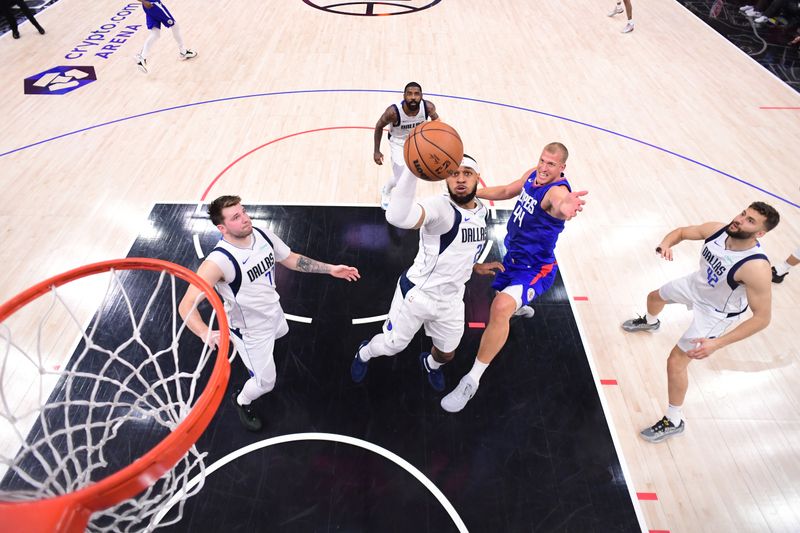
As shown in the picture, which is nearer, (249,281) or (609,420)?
(249,281)

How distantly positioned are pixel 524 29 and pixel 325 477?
33.8 ft

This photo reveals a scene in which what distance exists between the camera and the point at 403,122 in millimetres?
5066

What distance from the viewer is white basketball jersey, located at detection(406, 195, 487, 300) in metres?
3.01

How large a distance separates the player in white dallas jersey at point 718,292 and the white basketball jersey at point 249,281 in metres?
3.04

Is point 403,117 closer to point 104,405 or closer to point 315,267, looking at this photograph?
point 315,267

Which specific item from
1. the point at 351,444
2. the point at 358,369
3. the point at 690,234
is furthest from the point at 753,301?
the point at 351,444

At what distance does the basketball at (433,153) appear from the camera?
2.56 m

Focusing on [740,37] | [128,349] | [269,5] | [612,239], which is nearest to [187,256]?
[128,349]

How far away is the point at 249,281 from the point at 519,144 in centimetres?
512

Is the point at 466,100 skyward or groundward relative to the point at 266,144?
skyward

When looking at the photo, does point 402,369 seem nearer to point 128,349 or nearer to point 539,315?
point 539,315

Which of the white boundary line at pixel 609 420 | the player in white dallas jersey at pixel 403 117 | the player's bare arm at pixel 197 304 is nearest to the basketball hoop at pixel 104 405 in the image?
the player's bare arm at pixel 197 304

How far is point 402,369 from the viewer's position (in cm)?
407

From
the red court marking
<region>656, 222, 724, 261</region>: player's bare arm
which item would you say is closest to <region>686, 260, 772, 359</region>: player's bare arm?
<region>656, 222, 724, 261</region>: player's bare arm
